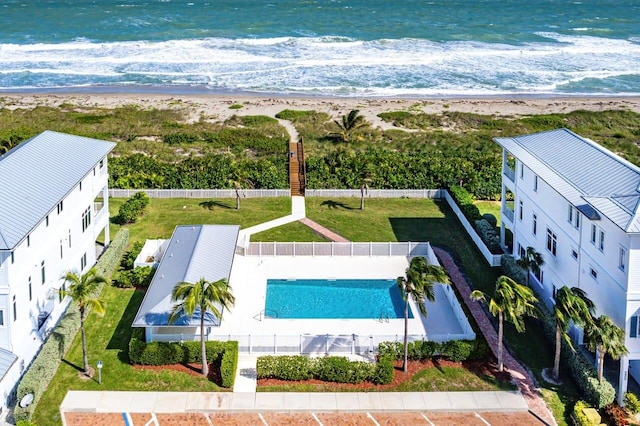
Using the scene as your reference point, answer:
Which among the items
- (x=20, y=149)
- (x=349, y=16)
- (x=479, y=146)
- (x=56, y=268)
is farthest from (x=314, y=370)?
(x=349, y=16)

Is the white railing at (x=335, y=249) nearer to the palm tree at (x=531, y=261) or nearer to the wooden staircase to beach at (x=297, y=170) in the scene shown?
the palm tree at (x=531, y=261)

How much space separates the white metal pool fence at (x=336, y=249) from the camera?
1736 inches

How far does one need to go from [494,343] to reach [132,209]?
26.3 m

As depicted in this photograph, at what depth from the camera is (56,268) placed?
35.8 metres

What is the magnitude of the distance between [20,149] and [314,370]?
19052 millimetres

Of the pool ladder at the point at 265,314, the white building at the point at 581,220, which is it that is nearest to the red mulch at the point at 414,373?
the white building at the point at 581,220

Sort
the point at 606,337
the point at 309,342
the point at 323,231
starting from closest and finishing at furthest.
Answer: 1. the point at 606,337
2. the point at 309,342
3. the point at 323,231

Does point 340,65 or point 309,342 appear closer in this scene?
point 309,342

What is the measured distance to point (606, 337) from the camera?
1120 inches

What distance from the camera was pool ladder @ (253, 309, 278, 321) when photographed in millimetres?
37272

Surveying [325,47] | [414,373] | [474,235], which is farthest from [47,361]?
[325,47]

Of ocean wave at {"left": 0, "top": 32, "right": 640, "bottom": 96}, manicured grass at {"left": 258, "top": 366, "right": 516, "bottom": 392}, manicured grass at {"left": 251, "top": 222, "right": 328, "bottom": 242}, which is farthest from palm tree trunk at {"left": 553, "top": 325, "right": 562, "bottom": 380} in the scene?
ocean wave at {"left": 0, "top": 32, "right": 640, "bottom": 96}

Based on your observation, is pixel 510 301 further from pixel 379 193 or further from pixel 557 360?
pixel 379 193

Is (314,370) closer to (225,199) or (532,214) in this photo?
(532,214)
